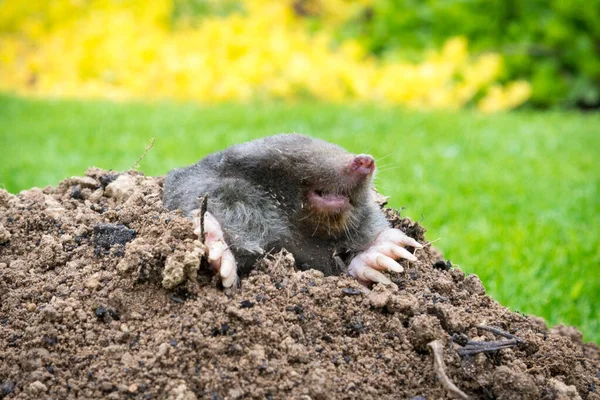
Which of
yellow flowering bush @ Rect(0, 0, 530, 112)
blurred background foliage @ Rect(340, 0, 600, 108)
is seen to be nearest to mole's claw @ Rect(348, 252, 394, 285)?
yellow flowering bush @ Rect(0, 0, 530, 112)

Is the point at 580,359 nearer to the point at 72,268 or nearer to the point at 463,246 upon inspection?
the point at 72,268

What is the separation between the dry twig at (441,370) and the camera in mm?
1896

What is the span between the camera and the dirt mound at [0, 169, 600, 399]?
6.22 feet

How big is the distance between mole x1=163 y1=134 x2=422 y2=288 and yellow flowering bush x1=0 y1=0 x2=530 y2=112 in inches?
315

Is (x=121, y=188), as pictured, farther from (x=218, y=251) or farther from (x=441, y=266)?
(x=441, y=266)

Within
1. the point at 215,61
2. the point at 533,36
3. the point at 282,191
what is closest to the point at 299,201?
the point at 282,191

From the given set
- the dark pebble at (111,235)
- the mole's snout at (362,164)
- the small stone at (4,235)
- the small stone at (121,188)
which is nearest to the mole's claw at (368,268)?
the mole's snout at (362,164)

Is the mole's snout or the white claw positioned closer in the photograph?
the white claw

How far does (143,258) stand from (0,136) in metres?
7.05

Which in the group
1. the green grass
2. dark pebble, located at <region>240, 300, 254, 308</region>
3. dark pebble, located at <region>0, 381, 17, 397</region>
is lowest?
dark pebble, located at <region>0, 381, 17, 397</region>

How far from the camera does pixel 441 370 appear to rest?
76.7 inches

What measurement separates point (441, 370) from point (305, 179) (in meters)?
0.86

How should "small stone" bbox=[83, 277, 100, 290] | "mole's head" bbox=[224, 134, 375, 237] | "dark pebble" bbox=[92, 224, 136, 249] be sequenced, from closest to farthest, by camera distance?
1. "small stone" bbox=[83, 277, 100, 290]
2. "dark pebble" bbox=[92, 224, 136, 249]
3. "mole's head" bbox=[224, 134, 375, 237]

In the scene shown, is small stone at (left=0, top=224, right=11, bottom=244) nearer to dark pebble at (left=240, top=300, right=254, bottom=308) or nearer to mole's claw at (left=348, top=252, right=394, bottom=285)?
dark pebble at (left=240, top=300, right=254, bottom=308)
